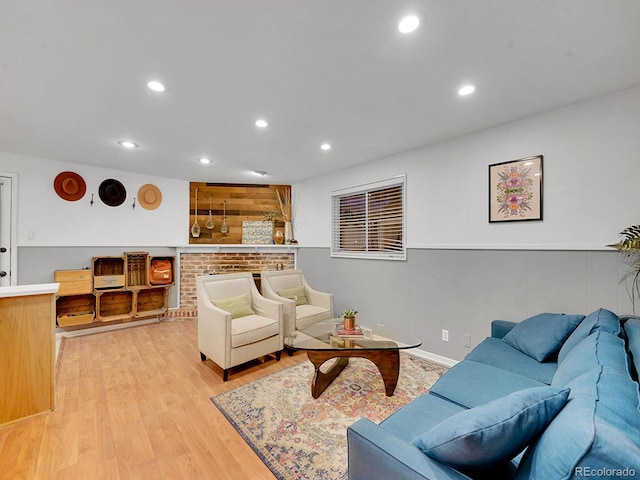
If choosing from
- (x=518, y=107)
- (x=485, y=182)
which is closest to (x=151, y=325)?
(x=485, y=182)

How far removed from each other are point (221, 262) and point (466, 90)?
14.1 feet

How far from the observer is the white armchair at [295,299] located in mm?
3305

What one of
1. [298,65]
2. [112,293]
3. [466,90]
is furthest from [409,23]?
A: [112,293]

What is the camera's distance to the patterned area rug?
1.70 m

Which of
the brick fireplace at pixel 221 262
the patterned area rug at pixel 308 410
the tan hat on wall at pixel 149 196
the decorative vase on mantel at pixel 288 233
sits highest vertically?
the tan hat on wall at pixel 149 196

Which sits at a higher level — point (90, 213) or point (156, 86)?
point (156, 86)

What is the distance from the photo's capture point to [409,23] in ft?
4.77

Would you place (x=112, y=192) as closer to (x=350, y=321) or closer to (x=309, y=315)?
(x=309, y=315)

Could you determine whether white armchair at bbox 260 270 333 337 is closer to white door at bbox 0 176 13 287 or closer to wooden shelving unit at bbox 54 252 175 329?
wooden shelving unit at bbox 54 252 175 329

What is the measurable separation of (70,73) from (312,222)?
3438mm

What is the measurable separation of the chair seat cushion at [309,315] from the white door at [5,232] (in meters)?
3.74

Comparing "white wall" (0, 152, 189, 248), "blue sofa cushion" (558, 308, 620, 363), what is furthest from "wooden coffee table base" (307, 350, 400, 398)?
"white wall" (0, 152, 189, 248)
